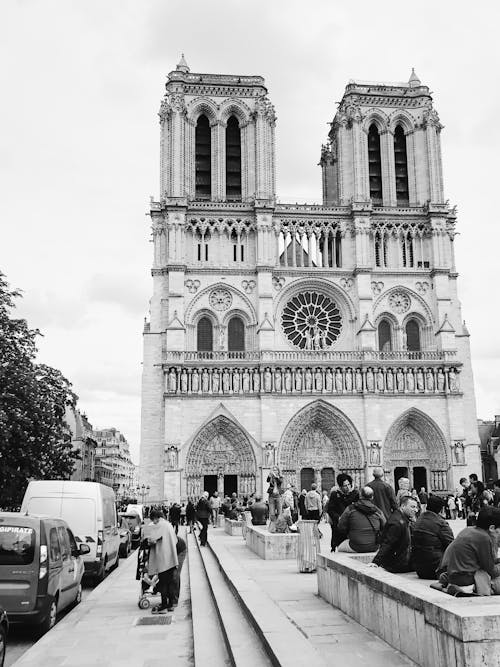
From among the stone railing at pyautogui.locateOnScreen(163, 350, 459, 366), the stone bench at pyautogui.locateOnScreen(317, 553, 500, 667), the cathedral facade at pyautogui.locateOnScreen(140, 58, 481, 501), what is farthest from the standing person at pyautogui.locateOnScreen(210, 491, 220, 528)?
the stone bench at pyautogui.locateOnScreen(317, 553, 500, 667)

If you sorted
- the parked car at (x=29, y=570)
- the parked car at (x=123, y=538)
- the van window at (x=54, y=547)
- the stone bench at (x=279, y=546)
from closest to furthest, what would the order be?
the parked car at (x=29, y=570) → the van window at (x=54, y=547) → the stone bench at (x=279, y=546) → the parked car at (x=123, y=538)

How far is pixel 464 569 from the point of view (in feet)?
20.3

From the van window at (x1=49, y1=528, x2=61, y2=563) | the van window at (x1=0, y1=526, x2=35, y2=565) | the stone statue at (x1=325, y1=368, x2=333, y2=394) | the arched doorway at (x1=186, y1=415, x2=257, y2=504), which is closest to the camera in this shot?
the van window at (x1=0, y1=526, x2=35, y2=565)

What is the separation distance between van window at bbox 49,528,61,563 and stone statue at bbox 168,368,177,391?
92.9 feet

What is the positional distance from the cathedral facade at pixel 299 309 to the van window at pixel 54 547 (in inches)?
1087

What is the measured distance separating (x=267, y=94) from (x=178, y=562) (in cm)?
3762

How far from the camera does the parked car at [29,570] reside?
8.31 meters

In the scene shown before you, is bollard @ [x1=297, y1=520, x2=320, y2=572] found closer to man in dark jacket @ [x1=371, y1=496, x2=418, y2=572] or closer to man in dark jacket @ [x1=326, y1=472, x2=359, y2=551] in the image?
man in dark jacket @ [x1=326, y1=472, x2=359, y2=551]

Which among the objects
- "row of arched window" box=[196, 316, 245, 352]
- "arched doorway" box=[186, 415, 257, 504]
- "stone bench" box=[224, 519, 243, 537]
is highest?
"row of arched window" box=[196, 316, 245, 352]

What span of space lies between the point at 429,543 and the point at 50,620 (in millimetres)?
4588

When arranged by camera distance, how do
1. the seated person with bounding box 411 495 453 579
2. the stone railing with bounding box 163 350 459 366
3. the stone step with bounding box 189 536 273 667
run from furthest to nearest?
1. the stone railing with bounding box 163 350 459 366
2. the seated person with bounding box 411 495 453 579
3. the stone step with bounding box 189 536 273 667

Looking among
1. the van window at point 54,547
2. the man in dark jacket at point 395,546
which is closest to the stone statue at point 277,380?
the van window at point 54,547

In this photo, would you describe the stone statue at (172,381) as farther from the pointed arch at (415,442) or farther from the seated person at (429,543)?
the seated person at (429,543)

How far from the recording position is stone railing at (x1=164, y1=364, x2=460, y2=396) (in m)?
38.1
